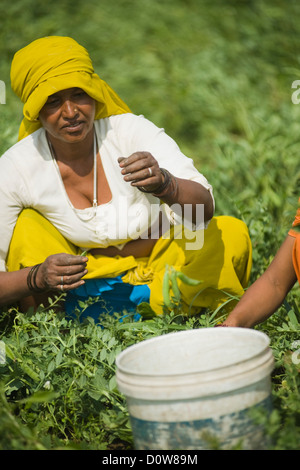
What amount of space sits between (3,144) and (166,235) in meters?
1.47

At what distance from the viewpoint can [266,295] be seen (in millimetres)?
2238

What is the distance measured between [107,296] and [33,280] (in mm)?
442

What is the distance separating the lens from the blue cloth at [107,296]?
9.41ft

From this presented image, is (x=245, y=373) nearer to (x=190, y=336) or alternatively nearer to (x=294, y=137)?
(x=190, y=336)

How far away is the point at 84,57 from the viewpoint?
9.18ft

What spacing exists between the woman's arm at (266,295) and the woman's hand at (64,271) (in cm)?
54

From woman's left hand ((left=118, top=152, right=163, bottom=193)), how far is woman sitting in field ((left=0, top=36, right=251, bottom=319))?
0.30 metres

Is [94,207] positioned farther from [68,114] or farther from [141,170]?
[141,170]

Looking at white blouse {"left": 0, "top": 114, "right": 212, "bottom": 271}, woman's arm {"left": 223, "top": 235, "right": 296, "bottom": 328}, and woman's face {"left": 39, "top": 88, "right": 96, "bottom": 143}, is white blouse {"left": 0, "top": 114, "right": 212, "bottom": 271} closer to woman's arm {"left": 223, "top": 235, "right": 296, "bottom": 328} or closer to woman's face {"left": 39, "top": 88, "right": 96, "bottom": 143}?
woman's face {"left": 39, "top": 88, "right": 96, "bottom": 143}

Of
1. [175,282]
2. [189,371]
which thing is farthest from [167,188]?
[189,371]

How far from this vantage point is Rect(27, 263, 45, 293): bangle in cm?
256

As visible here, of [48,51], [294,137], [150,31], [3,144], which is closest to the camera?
[48,51]

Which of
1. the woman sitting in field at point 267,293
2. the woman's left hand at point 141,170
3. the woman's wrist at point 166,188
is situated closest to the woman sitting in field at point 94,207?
the woman's wrist at point 166,188
